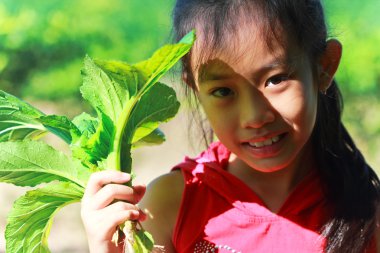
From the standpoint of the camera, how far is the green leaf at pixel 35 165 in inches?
51.7

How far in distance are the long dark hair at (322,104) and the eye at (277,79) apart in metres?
0.07

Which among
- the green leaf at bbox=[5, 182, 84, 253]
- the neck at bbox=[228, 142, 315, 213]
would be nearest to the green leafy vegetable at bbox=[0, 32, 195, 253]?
the green leaf at bbox=[5, 182, 84, 253]

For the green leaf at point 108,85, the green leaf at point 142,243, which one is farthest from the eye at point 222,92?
the green leaf at point 142,243

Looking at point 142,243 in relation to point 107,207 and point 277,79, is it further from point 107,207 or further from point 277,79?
point 277,79

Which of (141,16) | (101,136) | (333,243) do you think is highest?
(141,16)

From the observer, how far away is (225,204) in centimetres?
163

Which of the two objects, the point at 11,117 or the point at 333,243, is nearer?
the point at 11,117

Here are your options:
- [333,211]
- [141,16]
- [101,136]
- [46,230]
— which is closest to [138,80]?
[101,136]

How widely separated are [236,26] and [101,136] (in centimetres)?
38

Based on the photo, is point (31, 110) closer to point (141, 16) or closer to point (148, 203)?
point (148, 203)

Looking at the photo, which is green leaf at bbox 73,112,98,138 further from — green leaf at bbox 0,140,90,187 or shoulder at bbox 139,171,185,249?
shoulder at bbox 139,171,185,249

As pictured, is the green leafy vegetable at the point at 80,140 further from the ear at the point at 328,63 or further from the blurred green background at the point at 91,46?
the blurred green background at the point at 91,46

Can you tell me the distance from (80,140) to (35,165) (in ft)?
0.35

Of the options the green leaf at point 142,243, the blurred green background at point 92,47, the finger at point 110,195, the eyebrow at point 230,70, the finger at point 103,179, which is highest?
the blurred green background at point 92,47
